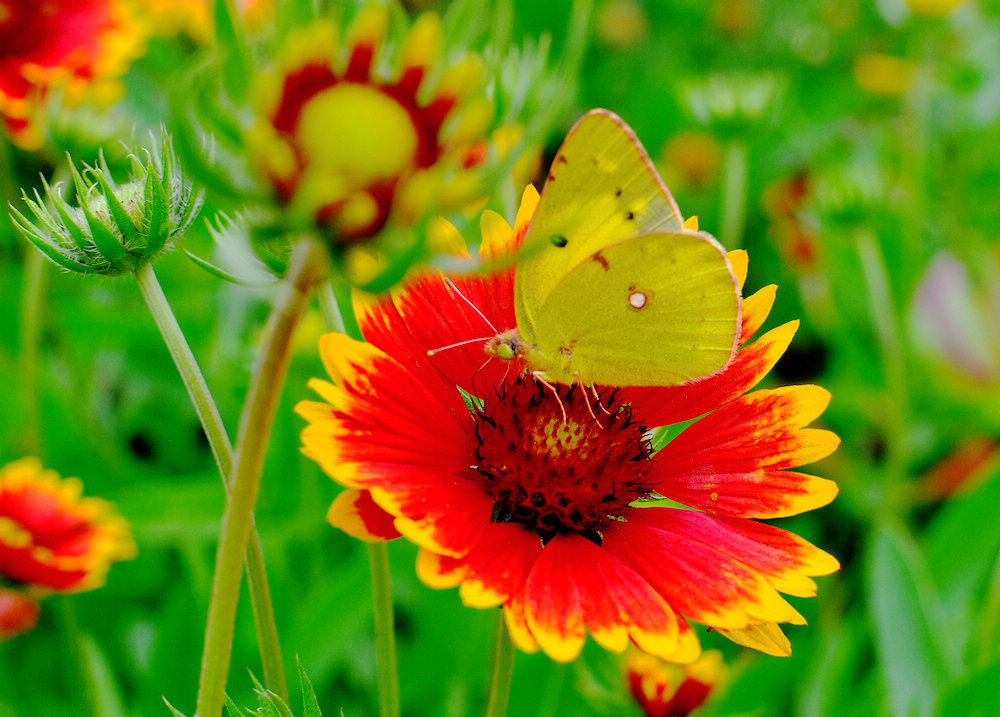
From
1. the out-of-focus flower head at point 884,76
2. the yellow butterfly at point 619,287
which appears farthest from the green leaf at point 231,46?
the out-of-focus flower head at point 884,76

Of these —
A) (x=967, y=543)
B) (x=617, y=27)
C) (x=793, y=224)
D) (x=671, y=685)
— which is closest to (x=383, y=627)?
(x=671, y=685)

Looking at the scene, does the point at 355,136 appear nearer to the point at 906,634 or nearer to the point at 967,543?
the point at 906,634

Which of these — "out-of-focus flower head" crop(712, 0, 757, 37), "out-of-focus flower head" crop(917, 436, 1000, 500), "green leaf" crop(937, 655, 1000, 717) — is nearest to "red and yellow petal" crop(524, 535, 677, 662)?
"green leaf" crop(937, 655, 1000, 717)

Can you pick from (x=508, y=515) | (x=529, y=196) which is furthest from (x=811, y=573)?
(x=529, y=196)

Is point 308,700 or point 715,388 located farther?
point 715,388

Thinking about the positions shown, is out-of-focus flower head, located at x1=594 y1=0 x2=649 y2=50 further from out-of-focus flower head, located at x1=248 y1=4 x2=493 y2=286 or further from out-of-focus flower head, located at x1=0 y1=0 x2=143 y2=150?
out-of-focus flower head, located at x1=248 y1=4 x2=493 y2=286

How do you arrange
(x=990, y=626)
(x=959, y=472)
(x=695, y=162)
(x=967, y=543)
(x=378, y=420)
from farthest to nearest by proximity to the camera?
(x=695, y=162), (x=959, y=472), (x=967, y=543), (x=990, y=626), (x=378, y=420)

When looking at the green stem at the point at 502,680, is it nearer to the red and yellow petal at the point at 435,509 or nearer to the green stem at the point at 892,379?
the red and yellow petal at the point at 435,509

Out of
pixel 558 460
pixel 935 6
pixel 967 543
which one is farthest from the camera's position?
pixel 935 6
